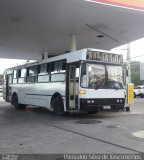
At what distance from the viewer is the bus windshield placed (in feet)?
45.1

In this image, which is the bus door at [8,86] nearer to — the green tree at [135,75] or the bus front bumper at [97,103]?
the bus front bumper at [97,103]

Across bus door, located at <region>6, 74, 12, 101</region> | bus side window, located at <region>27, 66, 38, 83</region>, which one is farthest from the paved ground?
bus door, located at <region>6, 74, 12, 101</region>

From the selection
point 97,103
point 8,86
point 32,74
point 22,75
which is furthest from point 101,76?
point 8,86

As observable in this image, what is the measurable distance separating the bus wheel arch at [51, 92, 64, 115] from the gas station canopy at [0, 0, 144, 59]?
4.36m

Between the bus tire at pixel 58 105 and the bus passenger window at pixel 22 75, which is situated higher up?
the bus passenger window at pixel 22 75

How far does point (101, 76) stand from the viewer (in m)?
14.1

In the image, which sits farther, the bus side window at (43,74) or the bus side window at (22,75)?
the bus side window at (22,75)

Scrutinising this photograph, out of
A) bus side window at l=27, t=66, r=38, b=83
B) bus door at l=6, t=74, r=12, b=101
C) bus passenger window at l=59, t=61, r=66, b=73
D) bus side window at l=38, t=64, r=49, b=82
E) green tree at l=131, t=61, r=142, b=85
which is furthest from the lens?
green tree at l=131, t=61, r=142, b=85

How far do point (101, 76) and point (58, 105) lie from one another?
2880 mm

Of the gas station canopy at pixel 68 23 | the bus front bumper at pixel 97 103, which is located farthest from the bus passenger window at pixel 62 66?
the gas station canopy at pixel 68 23

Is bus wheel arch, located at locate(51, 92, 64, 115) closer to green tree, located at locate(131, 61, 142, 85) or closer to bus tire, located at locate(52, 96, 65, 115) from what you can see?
bus tire, located at locate(52, 96, 65, 115)

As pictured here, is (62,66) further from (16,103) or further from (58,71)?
(16,103)

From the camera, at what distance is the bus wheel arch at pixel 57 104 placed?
15319 mm

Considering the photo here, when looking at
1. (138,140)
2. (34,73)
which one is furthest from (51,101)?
(138,140)
